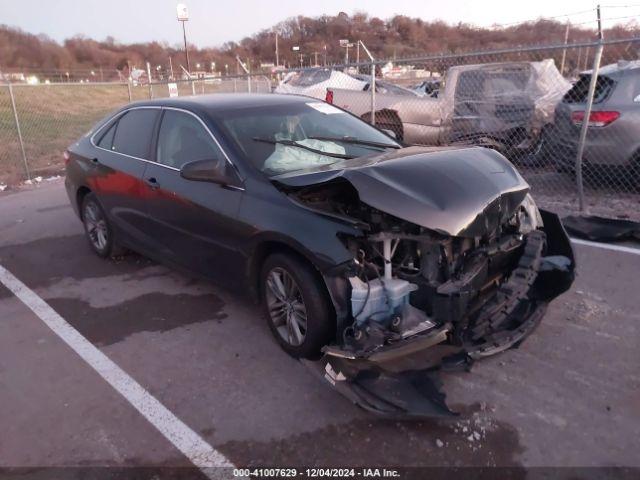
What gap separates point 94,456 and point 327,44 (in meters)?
21.7

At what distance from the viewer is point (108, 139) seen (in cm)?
519

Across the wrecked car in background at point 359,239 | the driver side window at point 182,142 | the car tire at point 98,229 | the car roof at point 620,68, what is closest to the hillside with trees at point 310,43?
the car roof at point 620,68

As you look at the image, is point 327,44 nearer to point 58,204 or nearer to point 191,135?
point 58,204

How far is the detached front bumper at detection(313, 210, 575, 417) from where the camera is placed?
270 centimetres

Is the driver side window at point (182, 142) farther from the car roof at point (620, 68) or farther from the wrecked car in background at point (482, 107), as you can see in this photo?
the car roof at point (620, 68)

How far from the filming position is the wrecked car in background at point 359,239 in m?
2.87

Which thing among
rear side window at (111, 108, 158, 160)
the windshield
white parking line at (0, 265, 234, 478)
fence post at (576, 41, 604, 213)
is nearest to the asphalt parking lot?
white parking line at (0, 265, 234, 478)

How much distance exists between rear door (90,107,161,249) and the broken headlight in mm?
2981

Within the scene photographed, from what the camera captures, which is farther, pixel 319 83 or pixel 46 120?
pixel 46 120

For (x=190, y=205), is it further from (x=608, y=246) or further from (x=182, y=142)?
(x=608, y=246)

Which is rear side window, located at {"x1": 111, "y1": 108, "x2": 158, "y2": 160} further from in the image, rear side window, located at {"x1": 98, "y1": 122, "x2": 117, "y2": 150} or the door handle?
the door handle

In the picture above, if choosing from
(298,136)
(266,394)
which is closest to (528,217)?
(298,136)

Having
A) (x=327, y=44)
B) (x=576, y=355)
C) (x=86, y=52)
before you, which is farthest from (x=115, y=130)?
(x=86, y=52)

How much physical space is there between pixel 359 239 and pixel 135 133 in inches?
108
